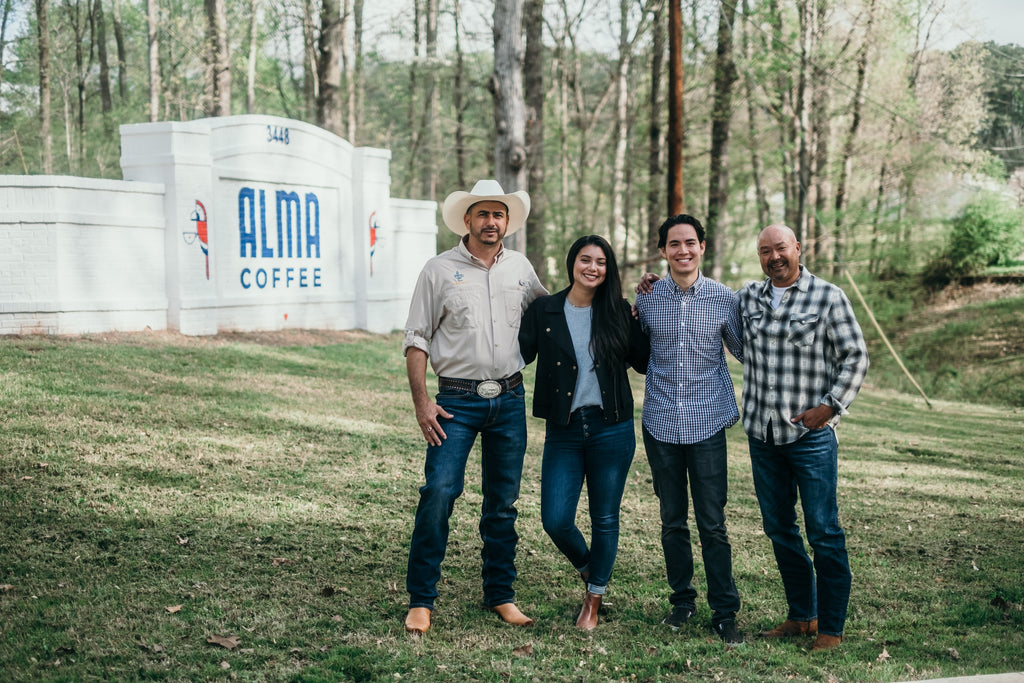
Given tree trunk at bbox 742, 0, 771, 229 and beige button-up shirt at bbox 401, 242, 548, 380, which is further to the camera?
tree trunk at bbox 742, 0, 771, 229

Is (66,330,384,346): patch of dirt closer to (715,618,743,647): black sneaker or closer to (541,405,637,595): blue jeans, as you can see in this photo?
(541,405,637,595): blue jeans

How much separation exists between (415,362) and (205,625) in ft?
5.40

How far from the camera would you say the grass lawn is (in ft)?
12.8

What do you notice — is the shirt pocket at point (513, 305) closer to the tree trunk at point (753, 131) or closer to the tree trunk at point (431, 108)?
the tree trunk at point (431, 108)

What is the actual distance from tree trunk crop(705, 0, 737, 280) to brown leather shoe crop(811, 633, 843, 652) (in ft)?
54.9

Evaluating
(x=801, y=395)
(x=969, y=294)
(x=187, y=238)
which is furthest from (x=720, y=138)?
(x=801, y=395)

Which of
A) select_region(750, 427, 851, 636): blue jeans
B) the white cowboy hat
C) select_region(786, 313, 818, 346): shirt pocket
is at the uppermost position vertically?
the white cowboy hat

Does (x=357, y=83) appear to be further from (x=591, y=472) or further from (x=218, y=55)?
(x=591, y=472)

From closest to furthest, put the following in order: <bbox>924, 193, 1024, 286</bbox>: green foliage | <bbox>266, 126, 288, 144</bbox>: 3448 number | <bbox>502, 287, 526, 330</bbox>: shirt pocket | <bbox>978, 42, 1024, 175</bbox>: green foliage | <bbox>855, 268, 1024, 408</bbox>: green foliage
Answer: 1. <bbox>502, 287, 526, 330</bbox>: shirt pocket
2. <bbox>266, 126, 288, 144</bbox>: 3448 number
3. <bbox>855, 268, 1024, 408</bbox>: green foliage
4. <bbox>924, 193, 1024, 286</bbox>: green foliage
5. <bbox>978, 42, 1024, 175</bbox>: green foliage

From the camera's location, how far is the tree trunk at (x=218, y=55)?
18.1 meters

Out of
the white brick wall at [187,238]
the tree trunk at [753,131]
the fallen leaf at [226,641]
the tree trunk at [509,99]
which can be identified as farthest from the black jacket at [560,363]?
the tree trunk at [753,131]

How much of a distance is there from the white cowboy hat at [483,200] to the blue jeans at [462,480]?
93 centimetres

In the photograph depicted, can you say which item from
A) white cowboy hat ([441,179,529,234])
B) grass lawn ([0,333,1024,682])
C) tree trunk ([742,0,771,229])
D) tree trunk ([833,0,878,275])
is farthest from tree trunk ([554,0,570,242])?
white cowboy hat ([441,179,529,234])

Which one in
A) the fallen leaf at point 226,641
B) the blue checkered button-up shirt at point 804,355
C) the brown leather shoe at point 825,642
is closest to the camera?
the blue checkered button-up shirt at point 804,355
